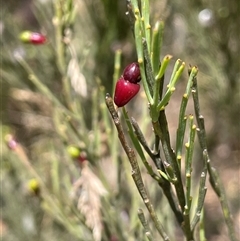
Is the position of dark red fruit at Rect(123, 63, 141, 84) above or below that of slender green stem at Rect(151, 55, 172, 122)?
above

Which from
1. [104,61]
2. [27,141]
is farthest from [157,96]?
[27,141]

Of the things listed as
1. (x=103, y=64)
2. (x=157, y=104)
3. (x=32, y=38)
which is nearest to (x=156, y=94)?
(x=157, y=104)

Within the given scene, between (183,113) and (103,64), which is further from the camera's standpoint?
(103,64)

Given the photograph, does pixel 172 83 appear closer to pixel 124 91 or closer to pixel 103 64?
pixel 124 91

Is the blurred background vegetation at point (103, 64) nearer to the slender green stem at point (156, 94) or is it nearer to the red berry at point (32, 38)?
the red berry at point (32, 38)

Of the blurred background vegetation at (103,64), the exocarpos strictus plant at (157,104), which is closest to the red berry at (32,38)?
the blurred background vegetation at (103,64)

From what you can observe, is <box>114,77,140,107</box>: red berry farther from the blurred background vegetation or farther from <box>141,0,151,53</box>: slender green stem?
the blurred background vegetation

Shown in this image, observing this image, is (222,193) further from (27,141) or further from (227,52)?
(27,141)

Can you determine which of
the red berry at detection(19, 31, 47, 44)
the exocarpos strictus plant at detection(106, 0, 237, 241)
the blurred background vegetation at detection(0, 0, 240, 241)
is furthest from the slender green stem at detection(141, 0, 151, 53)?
the blurred background vegetation at detection(0, 0, 240, 241)
